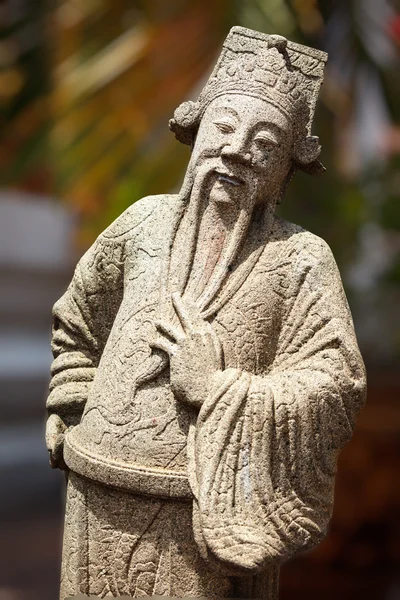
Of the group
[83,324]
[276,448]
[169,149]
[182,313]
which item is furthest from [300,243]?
[169,149]

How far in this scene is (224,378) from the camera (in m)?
1.75

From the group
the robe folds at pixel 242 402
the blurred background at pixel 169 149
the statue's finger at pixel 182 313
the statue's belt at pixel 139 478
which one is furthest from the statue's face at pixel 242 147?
the blurred background at pixel 169 149

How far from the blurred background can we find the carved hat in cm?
192

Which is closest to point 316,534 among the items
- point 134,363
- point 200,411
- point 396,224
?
point 200,411

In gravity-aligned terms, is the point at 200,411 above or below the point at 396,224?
below

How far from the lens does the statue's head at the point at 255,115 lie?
1840mm

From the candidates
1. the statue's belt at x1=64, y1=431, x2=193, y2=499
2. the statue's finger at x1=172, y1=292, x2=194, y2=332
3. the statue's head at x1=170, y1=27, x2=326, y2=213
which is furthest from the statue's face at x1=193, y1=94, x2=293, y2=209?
the statue's belt at x1=64, y1=431, x2=193, y2=499

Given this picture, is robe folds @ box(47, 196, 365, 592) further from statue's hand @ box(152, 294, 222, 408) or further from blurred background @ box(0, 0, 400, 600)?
blurred background @ box(0, 0, 400, 600)

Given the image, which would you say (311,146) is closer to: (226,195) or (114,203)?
(226,195)

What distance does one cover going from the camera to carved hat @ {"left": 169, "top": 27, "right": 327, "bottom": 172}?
73.2 inches

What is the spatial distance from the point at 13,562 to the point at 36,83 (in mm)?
2323

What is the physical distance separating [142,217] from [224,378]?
1.56 ft

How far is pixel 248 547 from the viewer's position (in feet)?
5.53

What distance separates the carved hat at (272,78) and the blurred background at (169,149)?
6.31 feet
